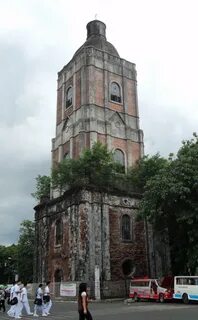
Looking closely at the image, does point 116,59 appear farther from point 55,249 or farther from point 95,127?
point 55,249

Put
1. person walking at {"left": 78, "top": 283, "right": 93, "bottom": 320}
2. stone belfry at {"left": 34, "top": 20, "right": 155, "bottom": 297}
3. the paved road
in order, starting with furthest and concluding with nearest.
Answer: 1. stone belfry at {"left": 34, "top": 20, "right": 155, "bottom": 297}
2. the paved road
3. person walking at {"left": 78, "top": 283, "right": 93, "bottom": 320}

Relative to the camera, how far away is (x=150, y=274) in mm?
31953

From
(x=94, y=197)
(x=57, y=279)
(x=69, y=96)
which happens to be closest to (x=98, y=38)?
(x=69, y=96)

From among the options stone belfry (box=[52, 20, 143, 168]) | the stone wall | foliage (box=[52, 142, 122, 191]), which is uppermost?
stone belfry (box=[52, 20, 143, 168])

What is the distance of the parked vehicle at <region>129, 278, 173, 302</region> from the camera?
2521 centimetres

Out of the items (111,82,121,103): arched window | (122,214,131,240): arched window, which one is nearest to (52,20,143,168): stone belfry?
(111,82,121,103): arched window

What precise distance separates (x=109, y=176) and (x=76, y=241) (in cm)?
601

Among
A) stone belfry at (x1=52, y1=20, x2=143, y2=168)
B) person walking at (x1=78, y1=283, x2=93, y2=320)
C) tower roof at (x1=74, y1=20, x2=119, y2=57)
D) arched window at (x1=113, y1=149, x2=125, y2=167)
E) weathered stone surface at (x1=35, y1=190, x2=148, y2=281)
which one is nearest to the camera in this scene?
person walking at (x1=78, y1=283, x2=93, y2=320)

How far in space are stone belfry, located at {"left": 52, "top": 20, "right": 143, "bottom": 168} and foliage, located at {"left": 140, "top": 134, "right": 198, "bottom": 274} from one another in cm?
1004

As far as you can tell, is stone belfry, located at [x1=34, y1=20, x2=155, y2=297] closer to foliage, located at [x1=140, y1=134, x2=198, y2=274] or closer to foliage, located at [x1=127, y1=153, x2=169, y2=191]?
foliage, located at [x1=127, y1=153, x2=169, y2=191]

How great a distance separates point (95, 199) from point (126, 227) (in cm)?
389

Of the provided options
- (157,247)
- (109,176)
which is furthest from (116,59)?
(157,247)

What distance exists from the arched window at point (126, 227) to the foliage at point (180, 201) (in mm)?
4568

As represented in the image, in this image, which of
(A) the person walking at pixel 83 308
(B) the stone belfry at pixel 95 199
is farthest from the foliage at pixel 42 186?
(A) the person walking at pixel 83 308
